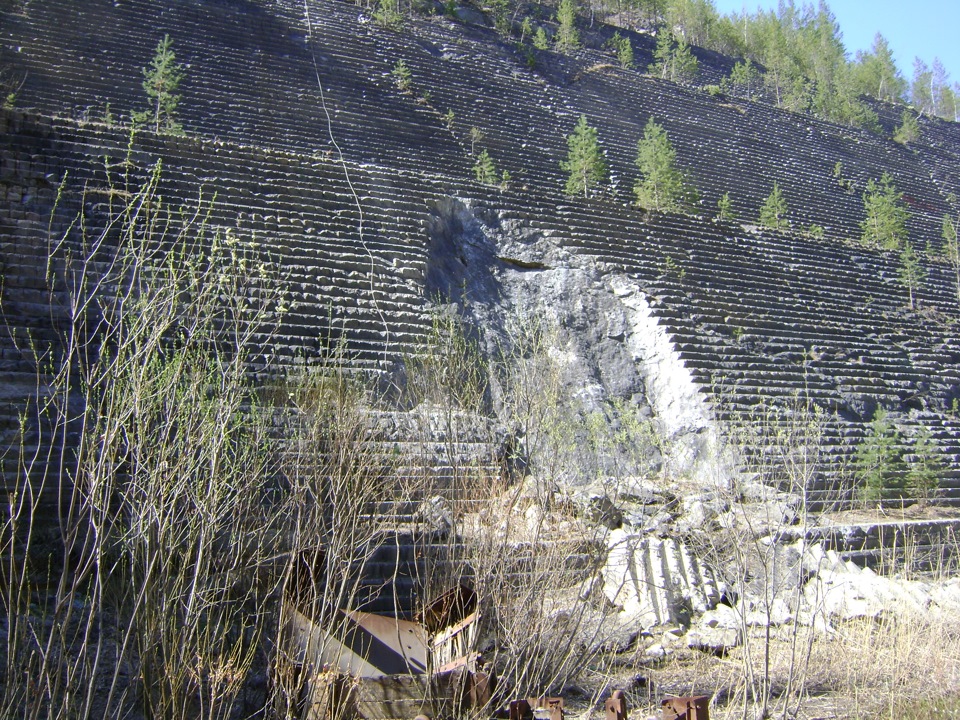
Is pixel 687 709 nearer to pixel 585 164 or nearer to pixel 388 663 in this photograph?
pixel 388 663

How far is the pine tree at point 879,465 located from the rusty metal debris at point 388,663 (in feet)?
22.6

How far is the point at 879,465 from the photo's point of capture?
10.0 m

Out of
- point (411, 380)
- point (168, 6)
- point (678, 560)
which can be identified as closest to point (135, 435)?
point (411, 380)

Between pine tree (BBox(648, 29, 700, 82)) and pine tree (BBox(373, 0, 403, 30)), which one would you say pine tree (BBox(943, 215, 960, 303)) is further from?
pine tree (BBox(373, 0, 403, 30))

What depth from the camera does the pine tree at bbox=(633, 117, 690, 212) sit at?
1527 centimetres

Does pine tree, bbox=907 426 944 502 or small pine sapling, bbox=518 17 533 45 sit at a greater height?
small pine sapling, bbox=518 17 533 45

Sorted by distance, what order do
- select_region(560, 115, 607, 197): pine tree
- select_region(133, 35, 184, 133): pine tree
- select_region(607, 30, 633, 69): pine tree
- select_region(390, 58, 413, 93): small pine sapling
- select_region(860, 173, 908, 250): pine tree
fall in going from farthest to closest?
1. select_region(607, 30, 633, 69): pine tree
2. select_region(860, 173, 908, 250): pine tree
3. select_region(390, 58, 413, 93): small pine sapling
4. select_region(560, 115, 607, 197): pine tree
5. select_region(133, 35, 184, 133): pine tree

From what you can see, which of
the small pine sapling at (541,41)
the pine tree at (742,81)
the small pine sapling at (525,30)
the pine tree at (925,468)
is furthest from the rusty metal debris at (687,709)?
the pine tree at (742,81)

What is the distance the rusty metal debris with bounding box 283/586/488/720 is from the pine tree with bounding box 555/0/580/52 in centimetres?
2111

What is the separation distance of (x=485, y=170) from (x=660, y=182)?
368cm

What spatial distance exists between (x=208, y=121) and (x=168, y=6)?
18.3 feet

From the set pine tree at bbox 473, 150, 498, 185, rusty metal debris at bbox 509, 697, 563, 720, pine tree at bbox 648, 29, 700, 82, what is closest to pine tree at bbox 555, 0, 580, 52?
pine tree at bbox 648, 29, 700, 82

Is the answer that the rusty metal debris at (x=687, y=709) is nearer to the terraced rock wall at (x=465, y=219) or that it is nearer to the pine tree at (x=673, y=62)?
the terraced rock wall at (x=465, y=219)

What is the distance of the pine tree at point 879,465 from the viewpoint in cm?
984
